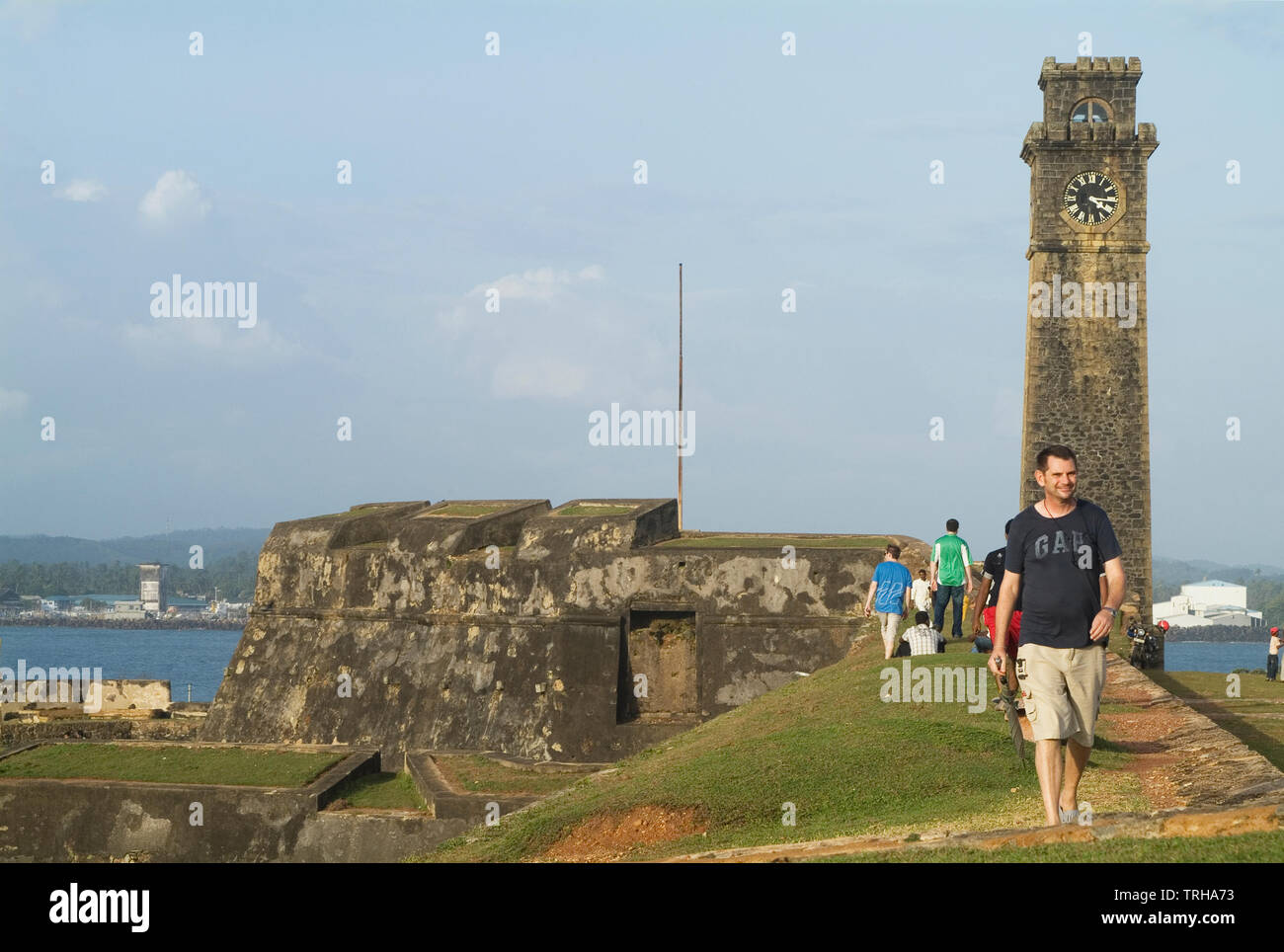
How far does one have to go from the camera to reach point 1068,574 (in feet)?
23.7

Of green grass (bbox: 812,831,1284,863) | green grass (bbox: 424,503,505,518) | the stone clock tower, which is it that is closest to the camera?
green grass (bbox: 812,831,1284,863)

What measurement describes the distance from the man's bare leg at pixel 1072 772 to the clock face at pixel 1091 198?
21.5 m

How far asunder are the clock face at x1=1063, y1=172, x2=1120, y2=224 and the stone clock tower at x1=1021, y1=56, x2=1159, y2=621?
19 millimetres

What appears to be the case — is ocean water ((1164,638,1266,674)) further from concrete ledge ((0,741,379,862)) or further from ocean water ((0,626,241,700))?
concrete ledge ((0,741,379,862))

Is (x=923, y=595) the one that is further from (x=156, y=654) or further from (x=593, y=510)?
(x=156, y=654)

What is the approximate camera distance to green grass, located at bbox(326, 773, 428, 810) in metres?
16.0

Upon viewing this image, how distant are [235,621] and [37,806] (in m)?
167

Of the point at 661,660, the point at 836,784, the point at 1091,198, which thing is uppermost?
the point at 1091,198

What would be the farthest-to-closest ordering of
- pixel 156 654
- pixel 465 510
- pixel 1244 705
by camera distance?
pixel 156 654 < pixel 465 510 < pixel 1244 705

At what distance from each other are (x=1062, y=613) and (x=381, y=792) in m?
11.3

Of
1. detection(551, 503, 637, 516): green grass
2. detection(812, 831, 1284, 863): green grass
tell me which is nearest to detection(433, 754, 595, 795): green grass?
detection(551, 503, 637, 516): green grass

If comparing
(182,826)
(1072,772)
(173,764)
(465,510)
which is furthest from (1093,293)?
(1072,772)

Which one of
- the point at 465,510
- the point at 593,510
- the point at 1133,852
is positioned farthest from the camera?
the point at 465,510
